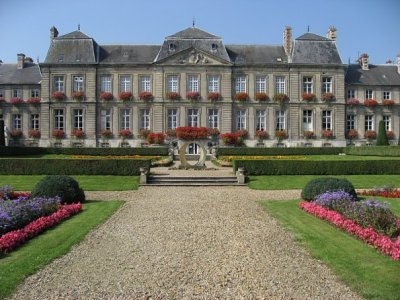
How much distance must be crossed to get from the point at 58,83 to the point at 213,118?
12159 mm

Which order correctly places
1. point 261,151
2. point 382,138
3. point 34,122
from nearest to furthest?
point 261,151 → point 382,138 → point 34,122

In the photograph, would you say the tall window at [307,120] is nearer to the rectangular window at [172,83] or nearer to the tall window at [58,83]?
the rectangular window at [172,83]

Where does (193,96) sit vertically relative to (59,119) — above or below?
above

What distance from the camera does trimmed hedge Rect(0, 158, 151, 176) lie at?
16.9m

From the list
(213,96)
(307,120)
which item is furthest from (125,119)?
(307,120)

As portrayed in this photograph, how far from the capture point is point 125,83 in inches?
1291

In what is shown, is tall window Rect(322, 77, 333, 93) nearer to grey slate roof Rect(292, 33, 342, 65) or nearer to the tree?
grey slate roof Rect(292, 33, 342, 65)

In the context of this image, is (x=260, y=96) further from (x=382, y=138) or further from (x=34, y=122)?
(x=34, y=122)

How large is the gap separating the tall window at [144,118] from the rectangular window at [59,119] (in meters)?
6.05

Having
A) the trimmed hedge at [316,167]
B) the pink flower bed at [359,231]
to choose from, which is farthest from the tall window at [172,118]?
the pink flower bed at [359,231]

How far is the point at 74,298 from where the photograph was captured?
4.67 m

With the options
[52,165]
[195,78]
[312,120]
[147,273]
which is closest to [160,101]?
[195,78]

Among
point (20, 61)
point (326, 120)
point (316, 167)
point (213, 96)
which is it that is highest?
point (20, 61)

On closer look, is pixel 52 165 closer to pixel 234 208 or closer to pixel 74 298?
pixel 234 208
